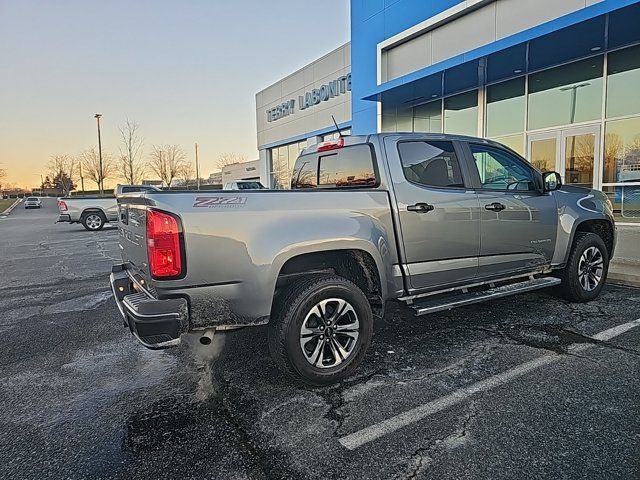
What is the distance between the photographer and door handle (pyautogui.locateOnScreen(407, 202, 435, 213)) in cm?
394

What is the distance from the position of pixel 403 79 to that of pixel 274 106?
16096 mm

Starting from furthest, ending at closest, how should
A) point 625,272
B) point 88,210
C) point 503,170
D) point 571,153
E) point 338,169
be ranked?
point 88,210 < point 571,153 < point 625,272 < point 503,170 < point 338,169

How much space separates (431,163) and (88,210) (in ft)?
57.4

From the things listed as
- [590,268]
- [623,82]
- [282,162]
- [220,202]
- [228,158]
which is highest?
[228,158]

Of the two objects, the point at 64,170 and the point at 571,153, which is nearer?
the point at 571,153

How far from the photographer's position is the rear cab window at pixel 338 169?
13.5 ft

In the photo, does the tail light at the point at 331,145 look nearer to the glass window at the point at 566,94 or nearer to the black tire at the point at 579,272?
the black tire at the point at 579,272

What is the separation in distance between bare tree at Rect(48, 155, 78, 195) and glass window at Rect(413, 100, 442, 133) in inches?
2795

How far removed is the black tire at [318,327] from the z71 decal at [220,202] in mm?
782

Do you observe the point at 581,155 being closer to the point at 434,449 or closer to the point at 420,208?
the point at 420,208

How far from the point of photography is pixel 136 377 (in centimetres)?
375

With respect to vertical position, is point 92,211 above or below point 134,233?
below

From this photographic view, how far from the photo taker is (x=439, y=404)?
3080 mm

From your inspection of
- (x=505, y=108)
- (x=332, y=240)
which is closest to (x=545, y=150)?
(x=505, y=108)
